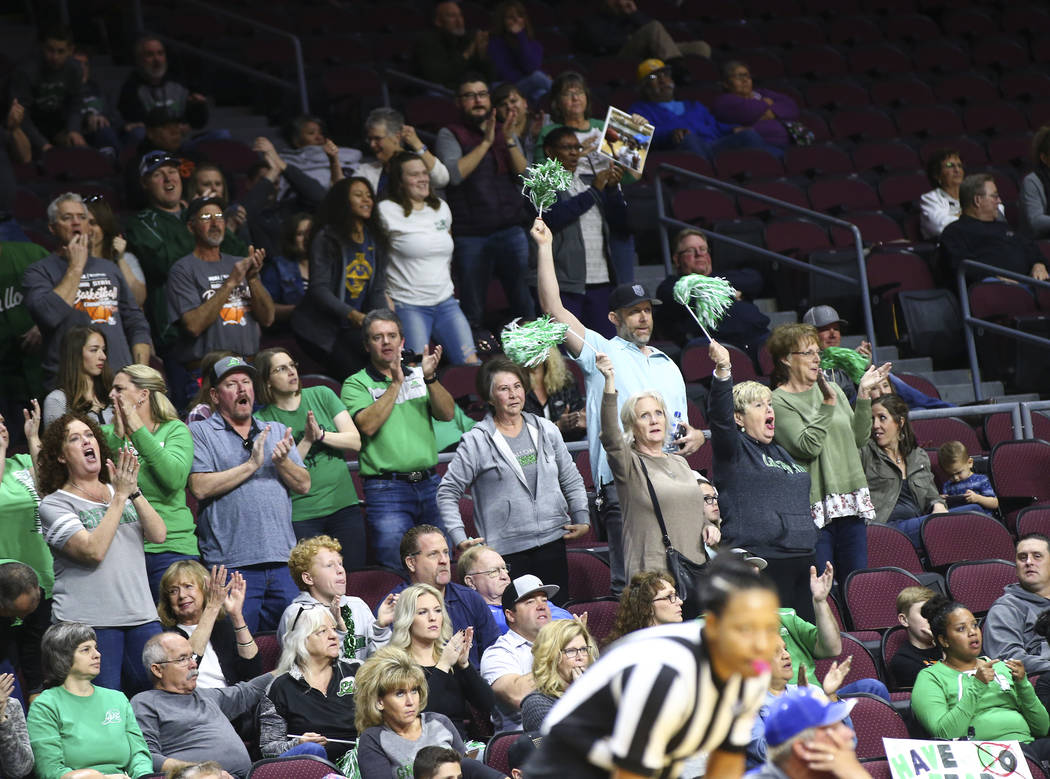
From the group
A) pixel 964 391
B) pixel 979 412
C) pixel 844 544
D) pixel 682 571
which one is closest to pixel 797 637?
pixel 682 571

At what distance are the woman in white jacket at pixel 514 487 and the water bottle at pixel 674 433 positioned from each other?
44cm

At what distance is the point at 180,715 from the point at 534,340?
224 cm

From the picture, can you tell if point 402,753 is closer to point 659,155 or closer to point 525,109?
point 525,109

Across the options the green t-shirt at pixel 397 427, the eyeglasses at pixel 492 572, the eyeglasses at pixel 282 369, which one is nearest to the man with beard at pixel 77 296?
the eyeglasses at pixel 282 369

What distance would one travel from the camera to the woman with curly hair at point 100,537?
6.11 meters

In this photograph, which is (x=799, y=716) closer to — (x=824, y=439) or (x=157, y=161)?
(x=824, y=439)

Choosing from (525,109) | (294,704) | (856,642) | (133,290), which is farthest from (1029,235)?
(294,704)

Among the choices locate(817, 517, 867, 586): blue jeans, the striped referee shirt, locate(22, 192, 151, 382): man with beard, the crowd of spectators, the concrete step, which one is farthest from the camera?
the concrete step

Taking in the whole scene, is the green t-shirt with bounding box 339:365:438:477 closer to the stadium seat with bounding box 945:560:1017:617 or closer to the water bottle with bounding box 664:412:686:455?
the water bottle with bounding box 664:412:686:455

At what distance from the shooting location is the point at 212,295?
314 inches

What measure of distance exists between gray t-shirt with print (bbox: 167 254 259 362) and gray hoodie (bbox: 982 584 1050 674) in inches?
150

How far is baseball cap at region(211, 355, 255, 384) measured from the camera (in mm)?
6918

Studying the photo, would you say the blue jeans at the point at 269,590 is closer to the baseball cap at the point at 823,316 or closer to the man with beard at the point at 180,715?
the man with beard at the point at 180,715

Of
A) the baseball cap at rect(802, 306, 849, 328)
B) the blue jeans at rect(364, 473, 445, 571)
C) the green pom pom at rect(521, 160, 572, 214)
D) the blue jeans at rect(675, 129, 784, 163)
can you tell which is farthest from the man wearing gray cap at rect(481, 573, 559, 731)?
the blue jeans at rect(675, 129, 784, 163)
